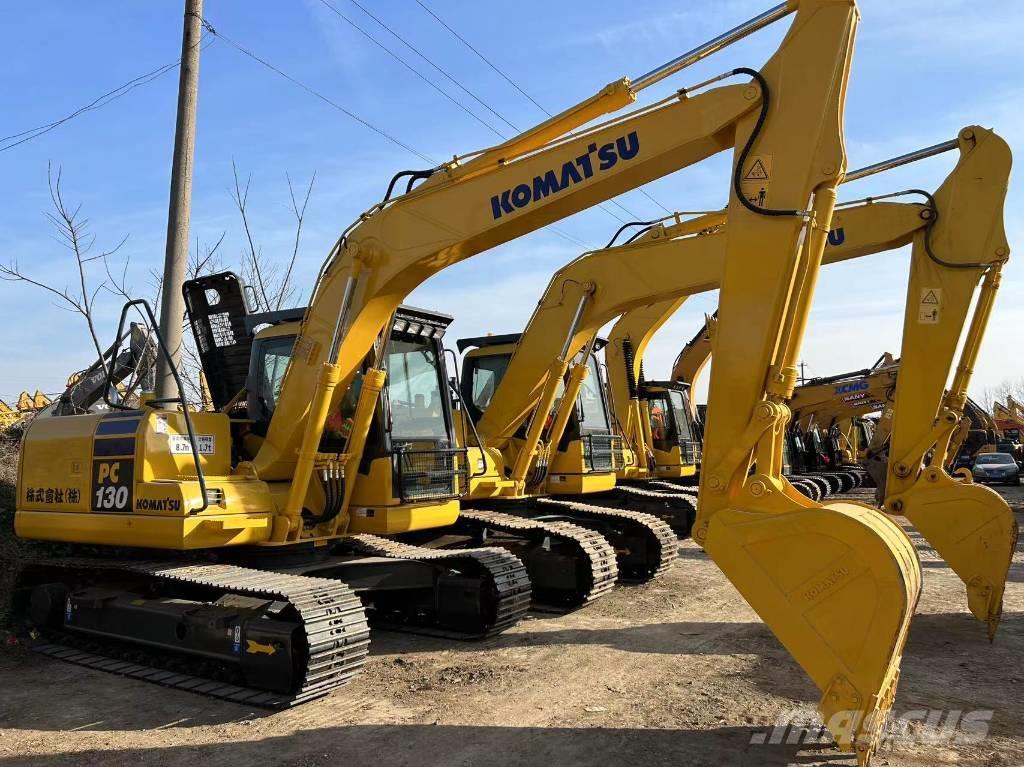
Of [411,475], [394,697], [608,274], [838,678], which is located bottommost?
[394,697]

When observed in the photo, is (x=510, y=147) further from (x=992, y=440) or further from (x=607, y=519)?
(x=992, y=440)

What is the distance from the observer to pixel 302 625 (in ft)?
18.1

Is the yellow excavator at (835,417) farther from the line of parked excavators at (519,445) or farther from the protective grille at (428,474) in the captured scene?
the protective grille at (428,474)

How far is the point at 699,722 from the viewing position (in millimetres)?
5145

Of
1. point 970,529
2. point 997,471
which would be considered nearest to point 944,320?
point 970,529

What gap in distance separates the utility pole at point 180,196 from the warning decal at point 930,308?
7.71 m

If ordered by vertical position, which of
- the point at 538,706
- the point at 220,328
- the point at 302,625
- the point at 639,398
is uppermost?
the point at 220,328

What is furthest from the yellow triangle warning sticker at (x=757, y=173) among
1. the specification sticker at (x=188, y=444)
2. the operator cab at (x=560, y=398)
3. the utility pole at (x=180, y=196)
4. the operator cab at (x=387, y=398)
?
the utility pole at (x=180, y=196)

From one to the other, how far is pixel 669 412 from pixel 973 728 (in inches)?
427

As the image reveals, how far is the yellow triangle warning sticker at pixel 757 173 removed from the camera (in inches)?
202

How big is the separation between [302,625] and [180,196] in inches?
240

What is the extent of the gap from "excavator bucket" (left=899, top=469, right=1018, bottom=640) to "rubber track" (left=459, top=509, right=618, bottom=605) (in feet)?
9.86

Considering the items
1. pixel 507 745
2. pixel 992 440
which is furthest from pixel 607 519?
pixel 992 440

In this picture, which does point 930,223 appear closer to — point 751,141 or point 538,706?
point 751,141
